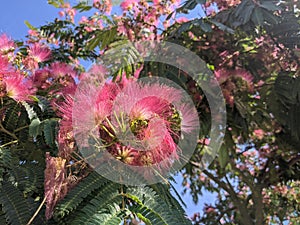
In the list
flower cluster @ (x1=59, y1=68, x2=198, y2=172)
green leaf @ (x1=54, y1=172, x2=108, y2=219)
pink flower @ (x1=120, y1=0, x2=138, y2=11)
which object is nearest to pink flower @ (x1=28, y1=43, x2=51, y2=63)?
flower cluster @ (x1=59, y1=68, x2=198, y2=172)

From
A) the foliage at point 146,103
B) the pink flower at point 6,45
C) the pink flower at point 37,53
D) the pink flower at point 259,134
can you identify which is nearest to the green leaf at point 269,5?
the foliage at point 146,103

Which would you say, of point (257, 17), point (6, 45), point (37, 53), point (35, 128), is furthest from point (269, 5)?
point (35, 128)

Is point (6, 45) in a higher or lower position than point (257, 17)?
lower

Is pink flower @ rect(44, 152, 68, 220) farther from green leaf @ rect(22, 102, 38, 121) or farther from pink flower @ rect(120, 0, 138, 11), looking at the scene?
pink flower @ rect(120, 0, 138, 11)

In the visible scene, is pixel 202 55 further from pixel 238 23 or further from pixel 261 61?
pixel 238 23

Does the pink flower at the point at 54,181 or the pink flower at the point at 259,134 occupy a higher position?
the pink flower at the point at 259,134

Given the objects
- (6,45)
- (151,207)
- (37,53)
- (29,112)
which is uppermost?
(37,53)

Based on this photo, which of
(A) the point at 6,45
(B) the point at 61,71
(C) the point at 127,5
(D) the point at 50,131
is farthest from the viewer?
(C) the point at 127,5

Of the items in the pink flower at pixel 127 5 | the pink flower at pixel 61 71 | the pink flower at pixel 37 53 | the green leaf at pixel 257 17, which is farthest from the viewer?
the pink flower at pixel 127 5

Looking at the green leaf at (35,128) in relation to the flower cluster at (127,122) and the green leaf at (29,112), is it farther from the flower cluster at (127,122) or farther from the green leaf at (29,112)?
the flower cluster at (127,122)

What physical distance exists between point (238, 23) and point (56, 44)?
1.84 meters

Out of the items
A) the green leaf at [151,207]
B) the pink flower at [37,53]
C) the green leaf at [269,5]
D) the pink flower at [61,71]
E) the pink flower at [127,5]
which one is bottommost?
the green leaf at [151,207]

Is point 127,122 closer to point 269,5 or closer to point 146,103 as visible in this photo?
point 146,103

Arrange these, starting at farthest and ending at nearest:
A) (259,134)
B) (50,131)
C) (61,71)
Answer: (259,134)
(61,71)
(50,131)
